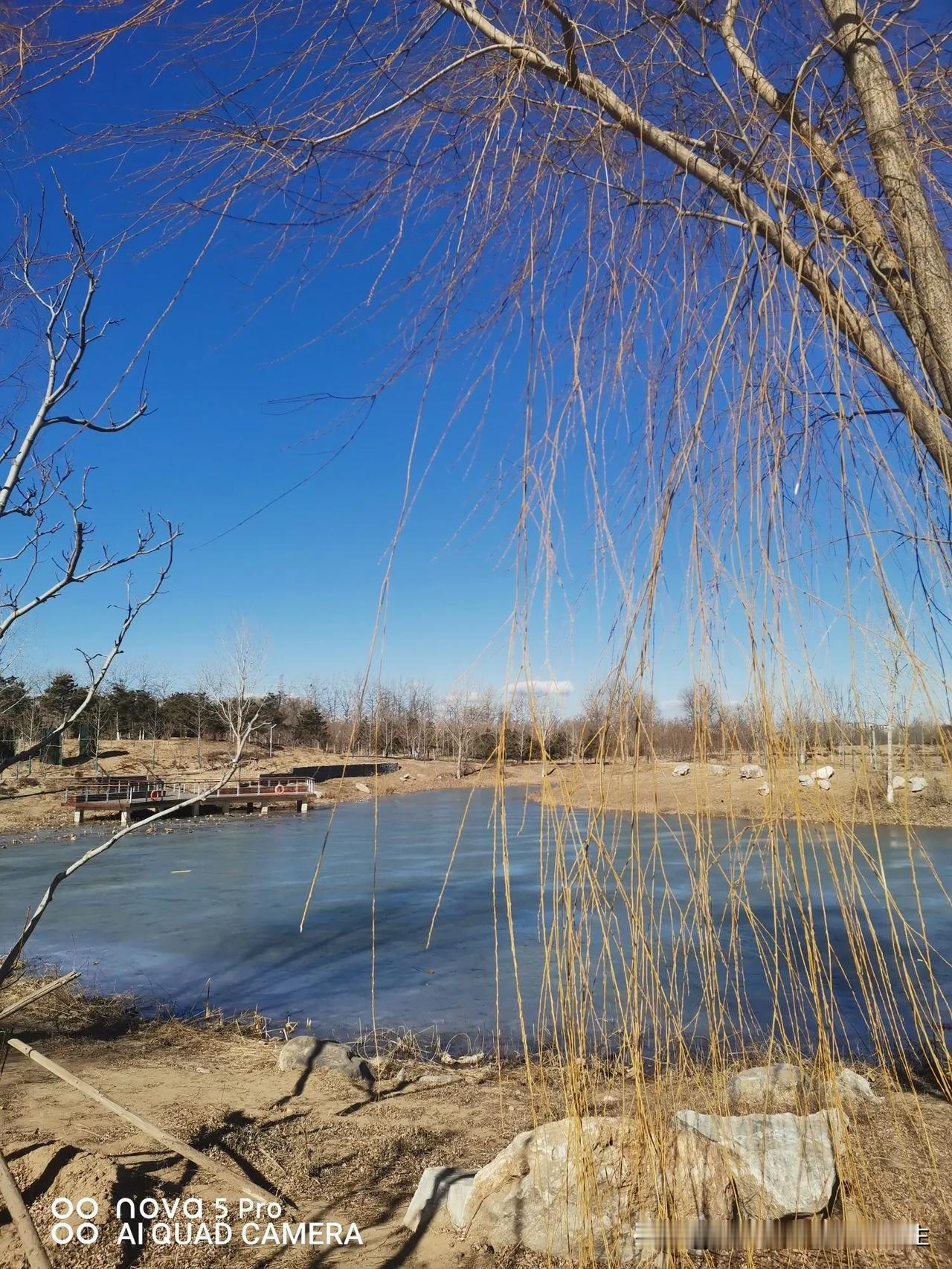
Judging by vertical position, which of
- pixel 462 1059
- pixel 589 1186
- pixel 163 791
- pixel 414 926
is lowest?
pixel 414 926

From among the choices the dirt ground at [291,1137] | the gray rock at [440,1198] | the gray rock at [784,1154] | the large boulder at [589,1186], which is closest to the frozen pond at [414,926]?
the large boulder at [589,1186]

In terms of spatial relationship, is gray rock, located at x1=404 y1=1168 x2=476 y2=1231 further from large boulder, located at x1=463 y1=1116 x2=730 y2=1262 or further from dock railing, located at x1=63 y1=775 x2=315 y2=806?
dock railing, located at x1=63 y1=775 x2=315 y2=806

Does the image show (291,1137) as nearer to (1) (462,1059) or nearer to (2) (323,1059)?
(2) (323,1059)

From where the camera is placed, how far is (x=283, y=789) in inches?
768

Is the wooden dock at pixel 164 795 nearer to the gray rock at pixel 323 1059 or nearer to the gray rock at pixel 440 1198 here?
the gray rock at pixel 323 1059

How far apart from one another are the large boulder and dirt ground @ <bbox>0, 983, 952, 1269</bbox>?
0.05 meters

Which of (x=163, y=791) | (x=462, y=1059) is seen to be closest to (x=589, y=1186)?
(x=462, y=1059)

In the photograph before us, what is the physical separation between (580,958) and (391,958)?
19.5 feet

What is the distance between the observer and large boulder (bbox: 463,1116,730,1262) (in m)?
0.76

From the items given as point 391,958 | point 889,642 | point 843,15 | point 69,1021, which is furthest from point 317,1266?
point 391,958

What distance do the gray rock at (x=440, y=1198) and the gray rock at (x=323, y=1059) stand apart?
4.78ft

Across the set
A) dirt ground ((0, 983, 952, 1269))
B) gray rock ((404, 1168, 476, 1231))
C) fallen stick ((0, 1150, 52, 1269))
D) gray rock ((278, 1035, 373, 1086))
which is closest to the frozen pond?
dirt ground ((0, 983, 952, 1269))

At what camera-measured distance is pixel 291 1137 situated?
9.87 feet

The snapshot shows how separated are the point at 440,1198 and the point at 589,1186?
172cm
